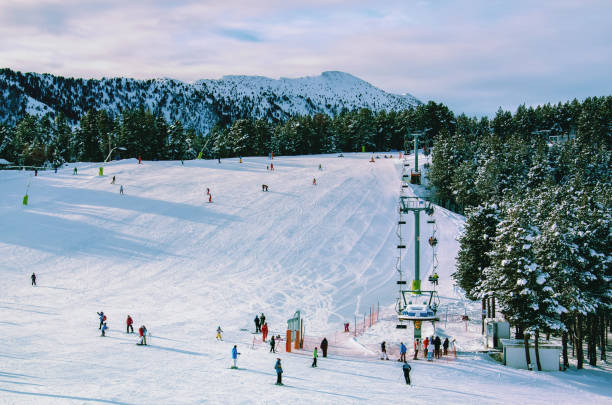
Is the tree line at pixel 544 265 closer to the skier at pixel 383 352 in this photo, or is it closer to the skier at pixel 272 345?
the skier at pixel 383 352

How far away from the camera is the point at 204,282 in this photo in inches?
1559

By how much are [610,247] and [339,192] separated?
34546 mm

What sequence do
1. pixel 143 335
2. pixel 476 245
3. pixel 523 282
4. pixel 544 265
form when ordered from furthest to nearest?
pixel 476 245, pixel 544 265, pixel 523 282, pixel 143 335

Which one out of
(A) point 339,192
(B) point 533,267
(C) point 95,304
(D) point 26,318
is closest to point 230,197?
(A) point 339,192

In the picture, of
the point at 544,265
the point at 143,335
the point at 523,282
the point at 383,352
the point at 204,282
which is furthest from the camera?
the point at 204,282

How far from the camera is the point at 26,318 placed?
1148 inches


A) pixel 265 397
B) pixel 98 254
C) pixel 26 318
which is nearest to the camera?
pixel 265 397

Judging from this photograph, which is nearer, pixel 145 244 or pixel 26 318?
pixel 26 318

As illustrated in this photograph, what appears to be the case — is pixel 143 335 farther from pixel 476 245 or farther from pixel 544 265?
pixel 476 245

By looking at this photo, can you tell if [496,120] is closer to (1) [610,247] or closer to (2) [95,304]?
(1) [610,247]

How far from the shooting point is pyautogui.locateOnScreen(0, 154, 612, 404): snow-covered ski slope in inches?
819

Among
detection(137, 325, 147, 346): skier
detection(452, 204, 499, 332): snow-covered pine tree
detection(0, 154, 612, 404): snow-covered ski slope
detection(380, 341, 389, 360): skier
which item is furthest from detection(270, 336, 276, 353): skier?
detection(452, 204, 499, 332): snow-covered pine tree

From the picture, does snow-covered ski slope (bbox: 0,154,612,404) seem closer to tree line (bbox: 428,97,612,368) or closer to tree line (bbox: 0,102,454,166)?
tree line (bbox: 428,97,612,368)

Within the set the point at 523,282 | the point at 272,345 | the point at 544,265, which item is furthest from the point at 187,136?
the point at 523,282
